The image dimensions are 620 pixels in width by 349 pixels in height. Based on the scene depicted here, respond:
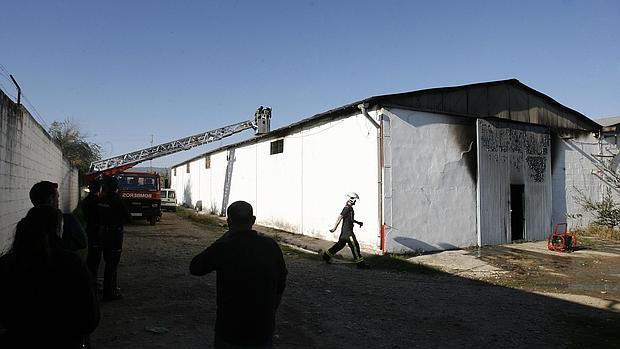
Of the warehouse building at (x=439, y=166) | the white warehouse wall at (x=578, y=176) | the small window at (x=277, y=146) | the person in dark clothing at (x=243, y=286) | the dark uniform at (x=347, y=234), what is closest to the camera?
the person in dark clothing at (x=243, y=286)

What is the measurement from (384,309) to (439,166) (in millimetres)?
7275

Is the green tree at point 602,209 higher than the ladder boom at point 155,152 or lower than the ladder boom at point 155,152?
lower

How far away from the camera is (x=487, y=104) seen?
45.9 ft

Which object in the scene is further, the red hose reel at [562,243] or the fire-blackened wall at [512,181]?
the fire-blackened wall at [512,181]

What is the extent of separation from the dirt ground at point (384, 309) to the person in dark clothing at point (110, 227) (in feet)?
1.10

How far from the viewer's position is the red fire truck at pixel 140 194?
17.8m

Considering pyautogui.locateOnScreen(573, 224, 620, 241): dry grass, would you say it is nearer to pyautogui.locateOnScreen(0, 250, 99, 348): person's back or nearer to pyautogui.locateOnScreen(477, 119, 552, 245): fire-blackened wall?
pyautogui.locateOnScreen(477, 119, 552, 245): fire-blackened wall

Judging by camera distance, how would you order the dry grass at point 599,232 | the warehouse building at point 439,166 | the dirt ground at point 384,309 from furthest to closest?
1. the dry grass at point 599,232
2. the warehouse building at point 439,166
3. the dirt ground at point 384,309

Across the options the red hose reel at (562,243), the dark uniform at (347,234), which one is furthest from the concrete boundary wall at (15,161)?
the red hose reel at (562,243)

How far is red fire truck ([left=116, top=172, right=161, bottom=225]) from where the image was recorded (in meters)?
17.8

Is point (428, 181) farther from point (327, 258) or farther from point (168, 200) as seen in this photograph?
point (168, 200)

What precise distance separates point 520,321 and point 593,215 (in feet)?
45.3

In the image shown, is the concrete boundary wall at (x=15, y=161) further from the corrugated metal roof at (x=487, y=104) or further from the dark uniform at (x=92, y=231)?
the corrugated metal roof at (x=487, y=104)

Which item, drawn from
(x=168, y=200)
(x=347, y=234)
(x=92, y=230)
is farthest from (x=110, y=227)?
(x=168, y=200)
